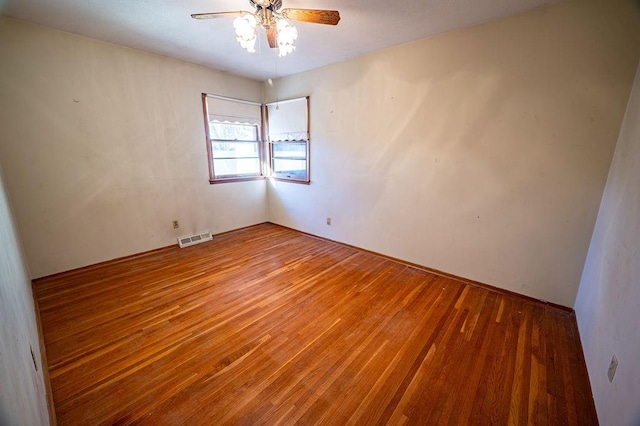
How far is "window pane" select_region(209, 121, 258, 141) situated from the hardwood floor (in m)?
2.26

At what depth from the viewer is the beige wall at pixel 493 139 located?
6.70 feet

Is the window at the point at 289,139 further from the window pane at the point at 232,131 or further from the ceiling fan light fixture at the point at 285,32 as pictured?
the ceiling fan light fixture at the point at 285,32

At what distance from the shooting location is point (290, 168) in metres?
4.53

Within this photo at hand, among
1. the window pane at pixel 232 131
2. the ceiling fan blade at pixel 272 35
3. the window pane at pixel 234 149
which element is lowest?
the window pane at pixel 234 149

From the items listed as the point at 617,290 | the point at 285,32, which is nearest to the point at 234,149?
the point at 285,32

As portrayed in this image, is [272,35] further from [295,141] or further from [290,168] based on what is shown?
[290,168]

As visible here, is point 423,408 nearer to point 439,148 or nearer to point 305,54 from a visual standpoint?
point 439,148

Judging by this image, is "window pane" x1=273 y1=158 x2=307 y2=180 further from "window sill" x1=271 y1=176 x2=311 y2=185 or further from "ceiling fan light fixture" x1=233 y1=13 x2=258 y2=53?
"ceiling fan light fixture" x1=233 y1=13 x2=258 y2=53

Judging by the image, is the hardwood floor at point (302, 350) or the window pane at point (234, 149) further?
the window pane at point (234, 149)

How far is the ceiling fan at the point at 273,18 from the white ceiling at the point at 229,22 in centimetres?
37

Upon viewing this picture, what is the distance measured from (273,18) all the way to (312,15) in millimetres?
308

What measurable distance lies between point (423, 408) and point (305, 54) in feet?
12.0

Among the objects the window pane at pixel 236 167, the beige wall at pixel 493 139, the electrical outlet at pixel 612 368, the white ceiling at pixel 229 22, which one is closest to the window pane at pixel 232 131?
the window pane at pixel 236 167

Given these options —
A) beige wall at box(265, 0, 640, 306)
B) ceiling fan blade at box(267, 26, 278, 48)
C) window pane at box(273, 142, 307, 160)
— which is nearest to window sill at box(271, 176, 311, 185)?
window pane at box(273, 142, 307, 160)
